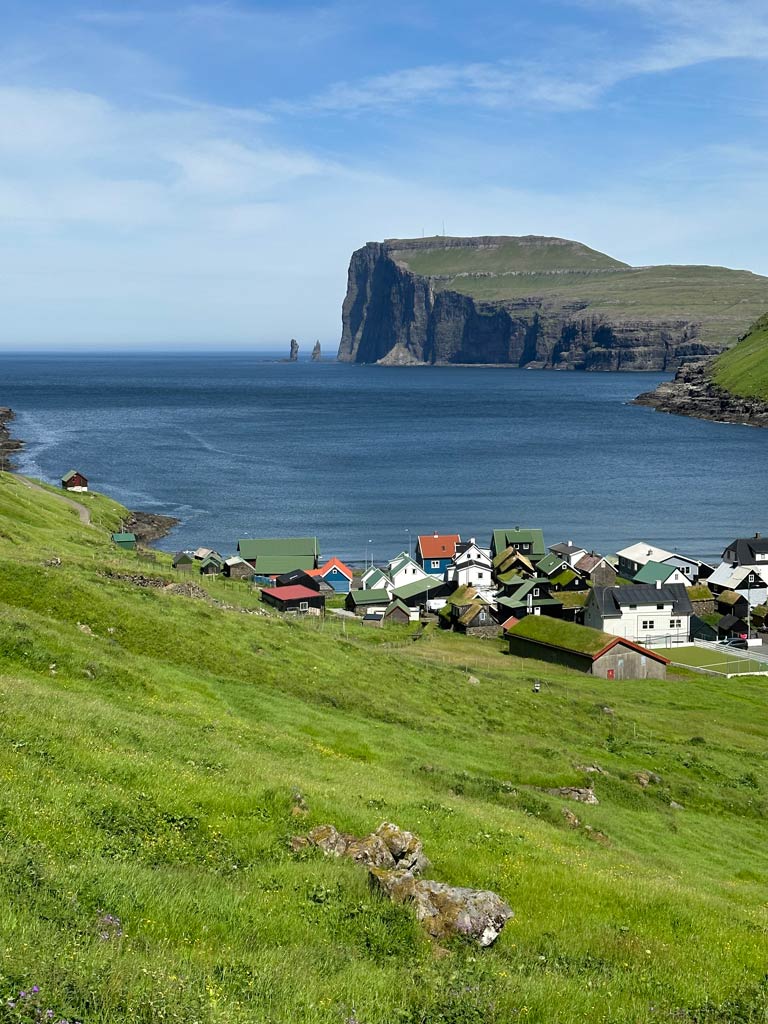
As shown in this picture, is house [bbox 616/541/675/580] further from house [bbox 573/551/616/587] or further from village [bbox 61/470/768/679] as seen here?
house [bbox 573/551/616/587]

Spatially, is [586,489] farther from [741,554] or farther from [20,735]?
[20,735]

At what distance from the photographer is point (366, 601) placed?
80.5 meters

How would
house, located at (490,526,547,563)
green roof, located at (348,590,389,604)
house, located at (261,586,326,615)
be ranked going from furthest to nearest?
1. house, located at (490,526,547,563)
2. green roof, located at (348,590,389,604)
3. house, located at (261,586,326,615)

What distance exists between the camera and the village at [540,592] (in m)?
66.9

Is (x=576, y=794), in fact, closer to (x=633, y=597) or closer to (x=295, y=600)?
(x=633, y=597)

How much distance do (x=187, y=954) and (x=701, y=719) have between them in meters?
43.2

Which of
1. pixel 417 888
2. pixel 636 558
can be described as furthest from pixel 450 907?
pixel 636 558

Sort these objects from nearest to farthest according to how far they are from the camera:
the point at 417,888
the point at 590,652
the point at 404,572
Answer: the point at 417,888, the point at 590,652, the point at 404,572

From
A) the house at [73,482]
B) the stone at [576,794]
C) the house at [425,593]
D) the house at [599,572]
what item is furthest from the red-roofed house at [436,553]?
the stone at [576,794]

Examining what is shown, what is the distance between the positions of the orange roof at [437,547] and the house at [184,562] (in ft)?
79.3

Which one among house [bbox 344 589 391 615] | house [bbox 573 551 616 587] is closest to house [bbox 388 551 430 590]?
house [bbox 344 589 391 615]

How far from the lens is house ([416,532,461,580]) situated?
94.9 meters

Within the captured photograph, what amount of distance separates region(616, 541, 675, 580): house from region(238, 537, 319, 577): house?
102ft

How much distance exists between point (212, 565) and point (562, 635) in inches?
1469
